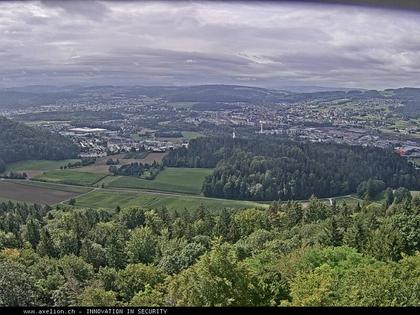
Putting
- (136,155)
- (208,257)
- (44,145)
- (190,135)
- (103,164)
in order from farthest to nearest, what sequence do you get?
(136,155), (190,135), (103,164), (44,145), (208,257)

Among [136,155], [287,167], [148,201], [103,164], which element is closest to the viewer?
[287,167]

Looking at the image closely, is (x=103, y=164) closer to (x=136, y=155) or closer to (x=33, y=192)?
(x=136, y=155)

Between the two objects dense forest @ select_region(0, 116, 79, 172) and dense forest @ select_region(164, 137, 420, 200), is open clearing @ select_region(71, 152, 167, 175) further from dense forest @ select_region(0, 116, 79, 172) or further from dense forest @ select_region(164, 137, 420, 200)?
dense forest @ select_region(164, 137, 420, 200)

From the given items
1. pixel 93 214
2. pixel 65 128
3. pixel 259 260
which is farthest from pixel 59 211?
pixel 259 260

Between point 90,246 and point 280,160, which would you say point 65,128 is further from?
point 280,160

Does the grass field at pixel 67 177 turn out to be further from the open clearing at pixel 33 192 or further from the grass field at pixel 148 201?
the grass field at pixel 148 201

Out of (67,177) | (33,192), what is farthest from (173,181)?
(33,192)

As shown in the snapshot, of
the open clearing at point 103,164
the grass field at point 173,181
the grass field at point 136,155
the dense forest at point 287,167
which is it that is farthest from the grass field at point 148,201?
the grass field at point 136,155
